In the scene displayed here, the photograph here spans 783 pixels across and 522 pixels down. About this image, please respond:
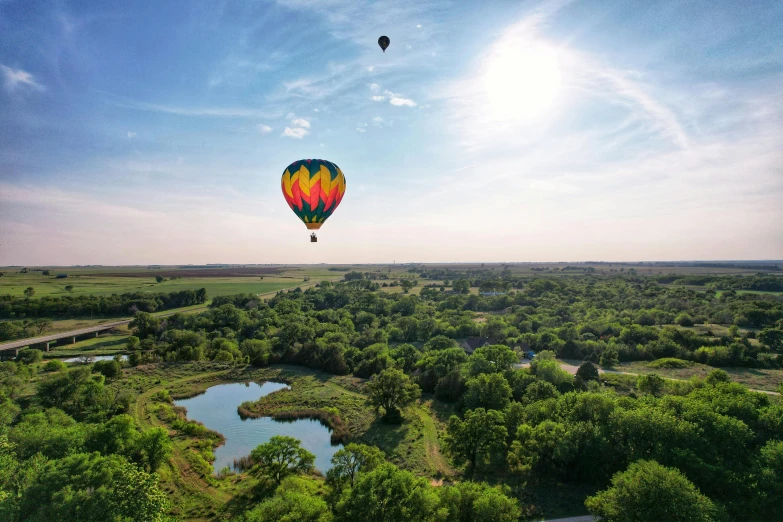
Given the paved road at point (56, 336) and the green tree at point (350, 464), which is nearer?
the green tree at point (350, 464)

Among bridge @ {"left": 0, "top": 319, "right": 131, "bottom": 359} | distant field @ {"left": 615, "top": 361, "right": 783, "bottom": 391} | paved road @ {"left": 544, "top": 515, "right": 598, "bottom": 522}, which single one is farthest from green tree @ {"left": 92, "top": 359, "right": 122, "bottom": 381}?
distant field @ {"left": 615, "top": 361, "right": 783, "bottom": 391}

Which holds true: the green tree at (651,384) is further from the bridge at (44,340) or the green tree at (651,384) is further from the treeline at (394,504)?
the bridge at (44,340)

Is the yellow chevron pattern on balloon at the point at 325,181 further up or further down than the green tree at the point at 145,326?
further up

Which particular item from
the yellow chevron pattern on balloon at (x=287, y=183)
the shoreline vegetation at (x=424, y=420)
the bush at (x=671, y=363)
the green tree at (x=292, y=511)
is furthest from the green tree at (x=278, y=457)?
the bush at (x=671, y=363)

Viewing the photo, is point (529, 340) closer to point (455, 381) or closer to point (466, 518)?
point (455, 381)

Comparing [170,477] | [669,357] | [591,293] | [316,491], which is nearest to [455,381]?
[316,491]
